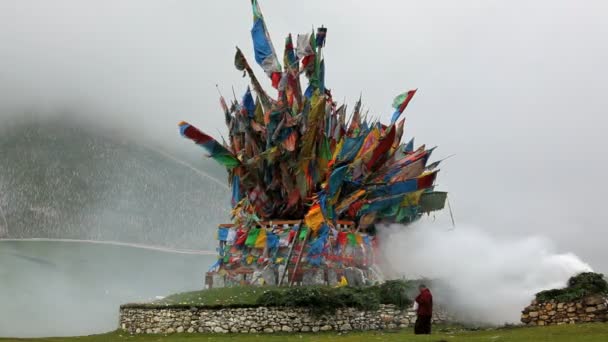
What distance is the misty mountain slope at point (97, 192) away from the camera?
59.7 m

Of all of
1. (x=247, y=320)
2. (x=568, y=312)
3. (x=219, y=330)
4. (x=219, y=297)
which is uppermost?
(x=568, y=312)

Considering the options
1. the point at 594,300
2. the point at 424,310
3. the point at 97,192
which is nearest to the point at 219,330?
the point at 424,310

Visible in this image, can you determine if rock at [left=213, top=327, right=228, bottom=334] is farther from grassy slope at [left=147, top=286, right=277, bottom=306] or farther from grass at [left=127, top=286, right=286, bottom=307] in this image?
grassy slope at [left=147, top=286, right=277, bottom=306]

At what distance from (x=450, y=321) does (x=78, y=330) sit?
2191cm

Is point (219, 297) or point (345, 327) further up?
point (219, 297)

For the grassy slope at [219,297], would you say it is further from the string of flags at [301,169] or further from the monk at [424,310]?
the monk at [424,310]

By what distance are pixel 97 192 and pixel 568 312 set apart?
49407mm

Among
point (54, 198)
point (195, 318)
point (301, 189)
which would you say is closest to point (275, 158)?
point (301, 189)

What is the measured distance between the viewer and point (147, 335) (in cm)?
2684

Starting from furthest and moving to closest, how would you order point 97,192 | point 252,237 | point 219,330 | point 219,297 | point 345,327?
1. point 97,192
2. point 252,237
3. point 219,297
4. point 345,327
5. point 219,330

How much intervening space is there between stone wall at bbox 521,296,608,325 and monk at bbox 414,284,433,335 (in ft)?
15.6

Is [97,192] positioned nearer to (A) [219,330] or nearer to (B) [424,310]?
(A) [219,330]

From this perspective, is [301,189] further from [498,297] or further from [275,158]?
[498,297]

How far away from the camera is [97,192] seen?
63.8m
